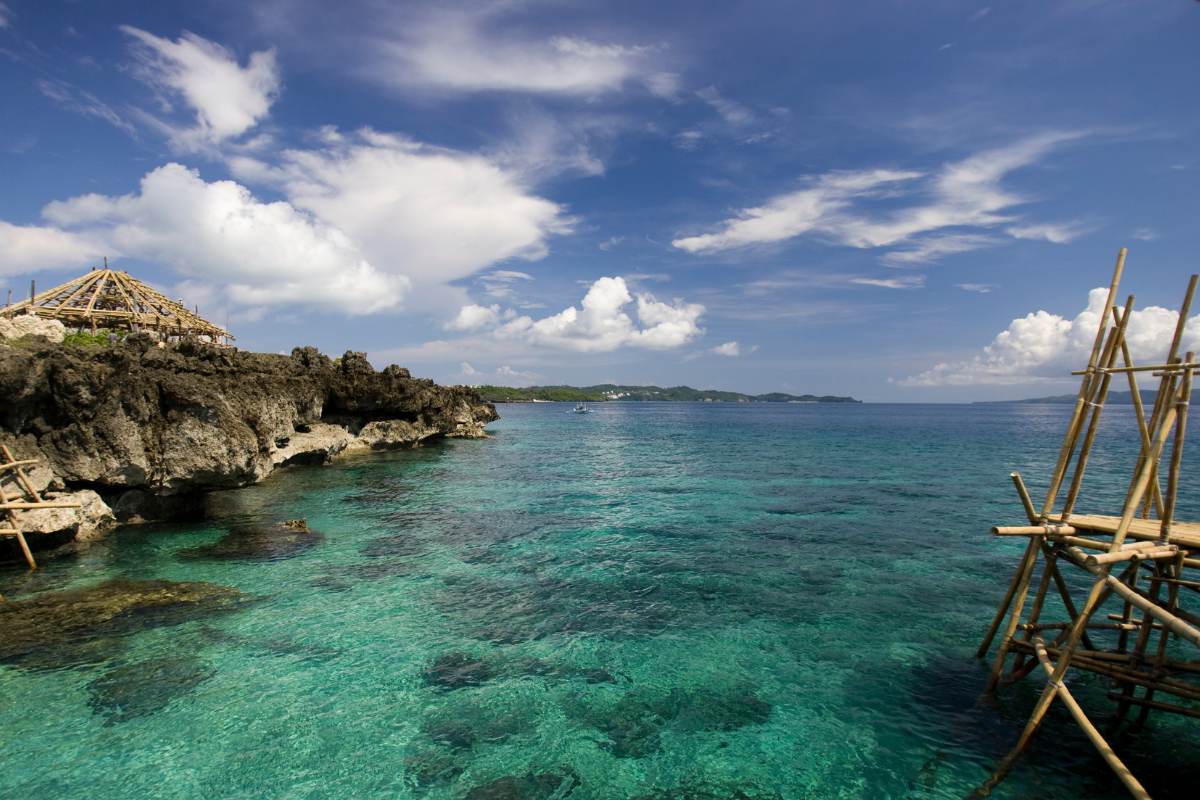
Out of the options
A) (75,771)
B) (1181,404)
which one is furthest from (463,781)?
(1181,404)

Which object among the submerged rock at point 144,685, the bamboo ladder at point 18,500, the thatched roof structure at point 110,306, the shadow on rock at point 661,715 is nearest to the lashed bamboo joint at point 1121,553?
the shadow on rock at point 661,715

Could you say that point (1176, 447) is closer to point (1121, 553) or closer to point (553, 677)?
point (1121, 553)

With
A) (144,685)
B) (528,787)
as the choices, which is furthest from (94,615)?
(528,787)

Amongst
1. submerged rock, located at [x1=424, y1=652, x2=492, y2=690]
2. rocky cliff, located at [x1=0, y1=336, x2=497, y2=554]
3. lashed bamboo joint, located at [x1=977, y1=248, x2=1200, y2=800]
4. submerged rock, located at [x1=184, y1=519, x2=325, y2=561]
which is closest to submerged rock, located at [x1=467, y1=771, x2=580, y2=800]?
submerged rock, located at [x1=424, y1=652, x2=492, y2=690]

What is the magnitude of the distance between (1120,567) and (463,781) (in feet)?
75.1

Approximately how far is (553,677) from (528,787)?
3213mm

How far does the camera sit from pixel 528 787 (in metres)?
8.32

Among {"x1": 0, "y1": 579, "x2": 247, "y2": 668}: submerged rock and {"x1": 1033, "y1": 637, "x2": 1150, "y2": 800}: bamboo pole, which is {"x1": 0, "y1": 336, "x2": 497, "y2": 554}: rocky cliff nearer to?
{"x1": 0, "y1": 579, "x2": 247, "y2": 668}: submerged rock

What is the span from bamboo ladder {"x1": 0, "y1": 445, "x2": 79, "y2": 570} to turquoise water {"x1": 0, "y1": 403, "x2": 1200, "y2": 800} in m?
1.27

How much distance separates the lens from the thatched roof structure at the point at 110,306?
41.0 meters

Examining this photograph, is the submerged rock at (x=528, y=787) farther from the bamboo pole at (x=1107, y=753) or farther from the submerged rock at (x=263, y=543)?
the submerged rock at (x=263, y=543)

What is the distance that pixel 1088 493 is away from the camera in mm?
32625

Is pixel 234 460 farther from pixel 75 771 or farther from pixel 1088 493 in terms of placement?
pixel 1088 493

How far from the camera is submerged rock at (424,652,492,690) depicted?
11273 mm
